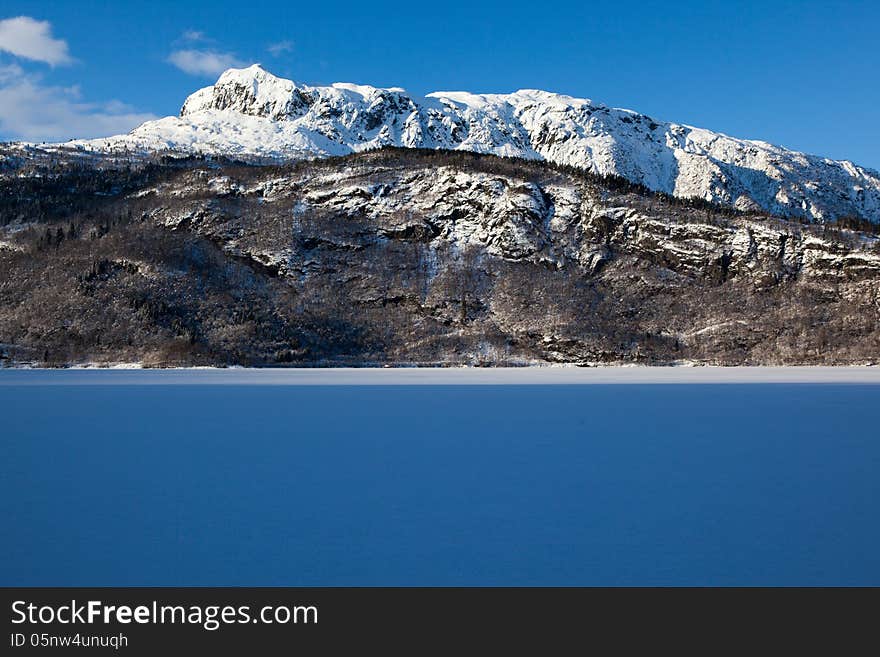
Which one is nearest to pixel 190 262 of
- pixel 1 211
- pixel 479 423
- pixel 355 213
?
pixel 355 213

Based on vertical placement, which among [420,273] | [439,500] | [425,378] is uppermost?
[420,273]

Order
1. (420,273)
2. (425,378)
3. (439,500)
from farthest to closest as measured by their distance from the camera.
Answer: (420,273), (425,378), (439,500)

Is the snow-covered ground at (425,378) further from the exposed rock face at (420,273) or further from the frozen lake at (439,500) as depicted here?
the exposed rock face at (420,273)

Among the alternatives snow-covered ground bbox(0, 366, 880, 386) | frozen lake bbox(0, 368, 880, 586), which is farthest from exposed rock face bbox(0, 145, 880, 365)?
frozen lake bbox(0, 368, 880, 586)

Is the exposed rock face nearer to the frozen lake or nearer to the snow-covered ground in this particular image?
the snow-covered ground

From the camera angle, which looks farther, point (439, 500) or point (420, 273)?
point (420, 273)

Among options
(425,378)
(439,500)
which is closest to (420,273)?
(425,378)

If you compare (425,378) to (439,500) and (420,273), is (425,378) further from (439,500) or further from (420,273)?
(420,273)
